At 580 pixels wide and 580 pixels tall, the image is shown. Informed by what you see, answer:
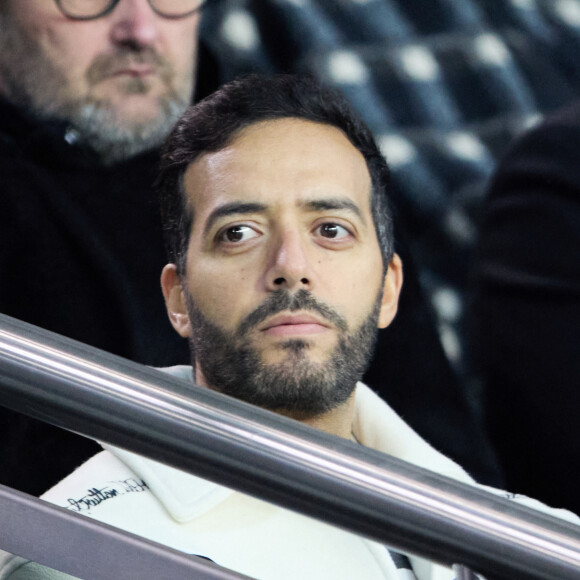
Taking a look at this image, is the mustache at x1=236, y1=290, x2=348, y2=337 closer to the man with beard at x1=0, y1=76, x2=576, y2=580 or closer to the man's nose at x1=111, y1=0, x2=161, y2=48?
the man with beard at x1=0, y1=76, x2=576, y2=580

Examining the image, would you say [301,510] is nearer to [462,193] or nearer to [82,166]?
[82,166]

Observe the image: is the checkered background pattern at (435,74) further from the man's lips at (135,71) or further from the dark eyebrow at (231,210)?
the dark eyebrow at (231,210)

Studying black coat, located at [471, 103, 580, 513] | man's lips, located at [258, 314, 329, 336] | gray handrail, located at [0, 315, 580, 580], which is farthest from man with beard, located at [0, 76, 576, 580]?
gray handrail, located at [0, 315, 580, 580]

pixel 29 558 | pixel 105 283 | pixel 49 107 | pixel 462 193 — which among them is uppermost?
pixel 462 193

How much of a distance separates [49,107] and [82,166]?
0.17 ft

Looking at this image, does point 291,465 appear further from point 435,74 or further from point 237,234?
point 435,74

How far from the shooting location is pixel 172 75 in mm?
830

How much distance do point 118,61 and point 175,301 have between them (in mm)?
205

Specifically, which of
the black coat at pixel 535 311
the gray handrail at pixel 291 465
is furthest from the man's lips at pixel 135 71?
the gray handrail at pixel 291 465

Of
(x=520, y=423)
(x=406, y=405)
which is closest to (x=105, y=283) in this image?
(x=406, y=405)

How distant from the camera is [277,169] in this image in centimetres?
72

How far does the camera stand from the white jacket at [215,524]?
620mm

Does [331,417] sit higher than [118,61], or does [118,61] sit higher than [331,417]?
[118,61]

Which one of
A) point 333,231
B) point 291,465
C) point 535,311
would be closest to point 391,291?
point 333,231
